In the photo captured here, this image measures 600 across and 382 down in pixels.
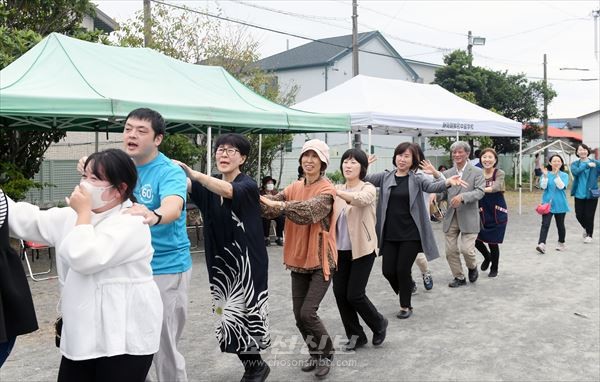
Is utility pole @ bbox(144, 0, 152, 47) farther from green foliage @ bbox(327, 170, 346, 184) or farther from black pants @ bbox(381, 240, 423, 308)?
black pants @ bbox(381, 240, 423, 308)

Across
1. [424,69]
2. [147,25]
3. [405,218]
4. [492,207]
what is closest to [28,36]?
[147,25]

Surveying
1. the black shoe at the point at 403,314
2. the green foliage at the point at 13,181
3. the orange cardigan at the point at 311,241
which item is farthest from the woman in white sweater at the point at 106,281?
the green foliage at the point at 13,181

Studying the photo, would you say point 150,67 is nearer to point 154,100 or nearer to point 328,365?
point 154,100

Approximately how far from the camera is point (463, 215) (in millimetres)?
6773

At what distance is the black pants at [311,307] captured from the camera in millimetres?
3879

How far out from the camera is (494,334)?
4.97 meters

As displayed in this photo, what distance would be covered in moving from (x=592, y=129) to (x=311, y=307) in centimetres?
5068

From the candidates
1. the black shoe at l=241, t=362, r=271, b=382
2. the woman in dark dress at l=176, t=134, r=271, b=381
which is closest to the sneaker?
the black shoe at l=241, t=362, r=271, b=382

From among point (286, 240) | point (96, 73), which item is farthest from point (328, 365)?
point (96, 73)

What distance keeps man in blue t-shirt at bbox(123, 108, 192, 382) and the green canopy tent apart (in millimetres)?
4035

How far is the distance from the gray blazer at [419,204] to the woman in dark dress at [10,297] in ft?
11.6

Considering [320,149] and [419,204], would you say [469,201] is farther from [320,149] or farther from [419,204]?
[320,149]

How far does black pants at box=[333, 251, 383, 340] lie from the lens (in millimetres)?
4383

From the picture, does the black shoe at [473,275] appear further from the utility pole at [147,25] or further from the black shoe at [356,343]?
the utility pole at [147,25]
